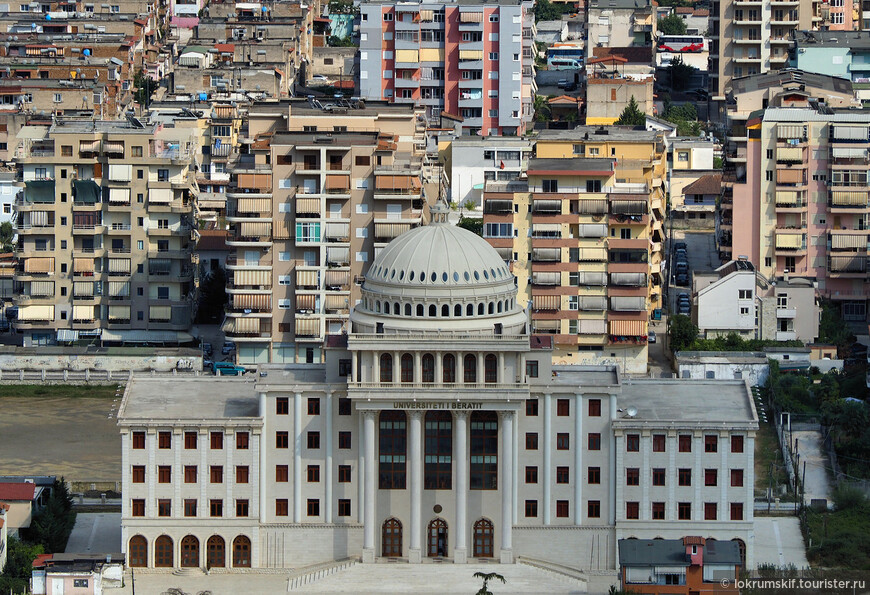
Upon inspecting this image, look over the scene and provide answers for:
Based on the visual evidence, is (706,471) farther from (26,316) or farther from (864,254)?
(26,316)

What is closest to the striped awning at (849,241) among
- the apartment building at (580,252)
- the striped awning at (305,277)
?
the apartment building at (580,252)

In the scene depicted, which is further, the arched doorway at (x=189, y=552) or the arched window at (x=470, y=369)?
the arched doorway at (x=189, y=552)

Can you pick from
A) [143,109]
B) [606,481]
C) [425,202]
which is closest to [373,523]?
[606,481]

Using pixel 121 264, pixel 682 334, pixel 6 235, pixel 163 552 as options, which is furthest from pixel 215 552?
pixel 6 235

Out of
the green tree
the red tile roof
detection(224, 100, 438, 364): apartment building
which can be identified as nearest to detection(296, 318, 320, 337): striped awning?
detection(224, 100, 438, 364): apartment building

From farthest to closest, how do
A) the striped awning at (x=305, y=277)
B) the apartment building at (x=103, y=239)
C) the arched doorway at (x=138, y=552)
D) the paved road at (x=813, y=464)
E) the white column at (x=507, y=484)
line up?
the apartment building at (x=103, y=239), the striped awning at (x=305, y=277), the paved road at (x=813, y=464), the arched doorway at (x=138, y=552), the white column at (x=507, y=484)

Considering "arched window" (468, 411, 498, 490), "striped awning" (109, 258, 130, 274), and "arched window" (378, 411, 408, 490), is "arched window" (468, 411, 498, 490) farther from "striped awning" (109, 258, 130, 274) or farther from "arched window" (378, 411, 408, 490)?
"striped awning" (109, 258, 130, 274)

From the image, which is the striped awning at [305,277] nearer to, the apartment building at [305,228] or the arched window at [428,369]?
the apartment building at [305,228]
